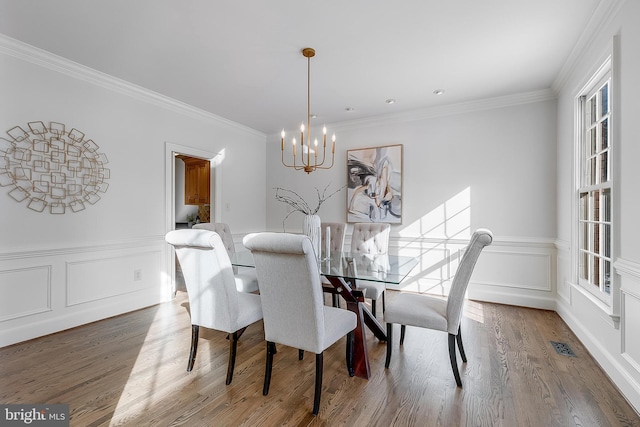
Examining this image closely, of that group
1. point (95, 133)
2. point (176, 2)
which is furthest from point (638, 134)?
point (95, 133)

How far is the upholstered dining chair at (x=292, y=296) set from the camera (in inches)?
65.4

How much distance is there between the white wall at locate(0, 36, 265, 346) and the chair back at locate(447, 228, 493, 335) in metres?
3.29

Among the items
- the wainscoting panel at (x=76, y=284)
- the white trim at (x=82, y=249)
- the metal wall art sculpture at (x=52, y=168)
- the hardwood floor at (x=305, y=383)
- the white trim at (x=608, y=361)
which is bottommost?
the hardwood floor at (x=305, y=383)

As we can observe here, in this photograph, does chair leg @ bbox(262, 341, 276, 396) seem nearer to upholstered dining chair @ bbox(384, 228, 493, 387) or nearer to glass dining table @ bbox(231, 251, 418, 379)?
glass dining table @ bbox(231, 251, 418, 379)

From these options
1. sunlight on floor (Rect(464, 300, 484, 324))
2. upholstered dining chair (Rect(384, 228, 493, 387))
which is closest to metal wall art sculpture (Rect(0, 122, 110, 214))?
upholstered dining chair (Rect(384, 228, 493, 387))

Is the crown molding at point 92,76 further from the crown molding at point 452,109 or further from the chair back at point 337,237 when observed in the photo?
the chair back at point 337,237

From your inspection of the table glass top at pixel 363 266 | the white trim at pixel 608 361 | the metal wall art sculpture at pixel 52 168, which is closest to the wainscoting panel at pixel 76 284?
the metal wall art sculpture at pixel 52 168

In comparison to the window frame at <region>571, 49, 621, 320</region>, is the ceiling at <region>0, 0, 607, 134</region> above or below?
above

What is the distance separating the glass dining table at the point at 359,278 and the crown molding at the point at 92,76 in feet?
7.51

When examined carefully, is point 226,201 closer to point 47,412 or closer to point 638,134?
point 47,412

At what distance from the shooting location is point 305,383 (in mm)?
2031

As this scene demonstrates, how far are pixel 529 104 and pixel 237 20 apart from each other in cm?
334

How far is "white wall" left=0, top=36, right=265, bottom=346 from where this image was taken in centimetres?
261

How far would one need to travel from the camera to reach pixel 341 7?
210 cm
